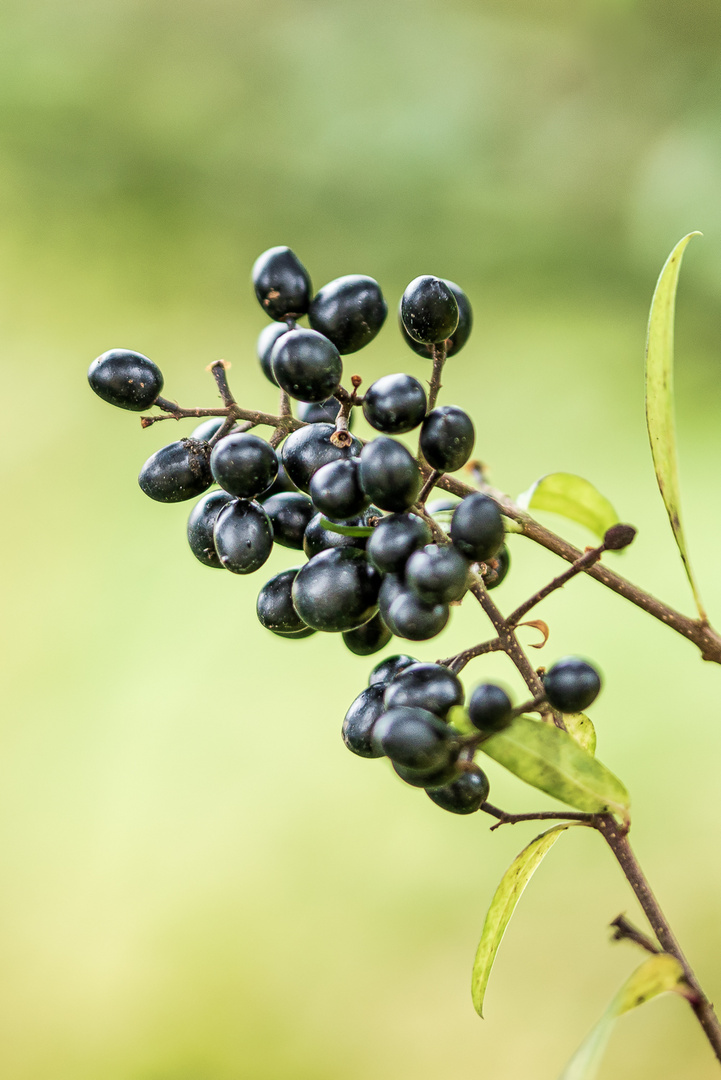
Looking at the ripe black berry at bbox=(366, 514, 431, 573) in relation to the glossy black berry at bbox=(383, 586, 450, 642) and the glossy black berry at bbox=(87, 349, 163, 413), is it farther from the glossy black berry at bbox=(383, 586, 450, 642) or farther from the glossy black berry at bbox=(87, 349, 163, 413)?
the glossy black berry at bbox=(87, 349, 163, 413)

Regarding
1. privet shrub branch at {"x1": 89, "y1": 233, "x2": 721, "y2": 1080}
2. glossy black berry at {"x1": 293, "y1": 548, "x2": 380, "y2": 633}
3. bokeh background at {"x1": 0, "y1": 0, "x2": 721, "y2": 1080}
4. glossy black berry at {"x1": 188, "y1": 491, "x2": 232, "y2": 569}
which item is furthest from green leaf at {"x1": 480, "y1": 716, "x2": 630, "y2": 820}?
bokeh background at {"x1": 0, "y1": 0, "x2": 721, "y2": 1080}

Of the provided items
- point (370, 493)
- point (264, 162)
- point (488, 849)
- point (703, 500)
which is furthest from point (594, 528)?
point (264, 162)


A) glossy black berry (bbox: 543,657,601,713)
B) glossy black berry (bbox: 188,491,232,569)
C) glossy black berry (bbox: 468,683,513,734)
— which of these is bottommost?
glossy black berry (bbox: 468,683,513,734)

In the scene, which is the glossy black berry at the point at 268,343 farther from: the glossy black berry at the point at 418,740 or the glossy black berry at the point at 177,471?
the glossy black berry at the point at 418,740

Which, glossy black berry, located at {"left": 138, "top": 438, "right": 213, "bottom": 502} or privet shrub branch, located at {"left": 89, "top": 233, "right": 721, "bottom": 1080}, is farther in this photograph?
glossy black berry, located at {"left": 138, "top": 438, "right": 213, "bottom": 502}

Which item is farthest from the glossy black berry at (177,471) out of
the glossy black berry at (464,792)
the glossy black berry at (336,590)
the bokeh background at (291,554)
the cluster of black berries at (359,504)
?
the bokeh background at (291,554)

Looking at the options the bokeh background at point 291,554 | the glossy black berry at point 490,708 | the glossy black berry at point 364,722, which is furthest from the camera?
the bokeh background at point 291,554
